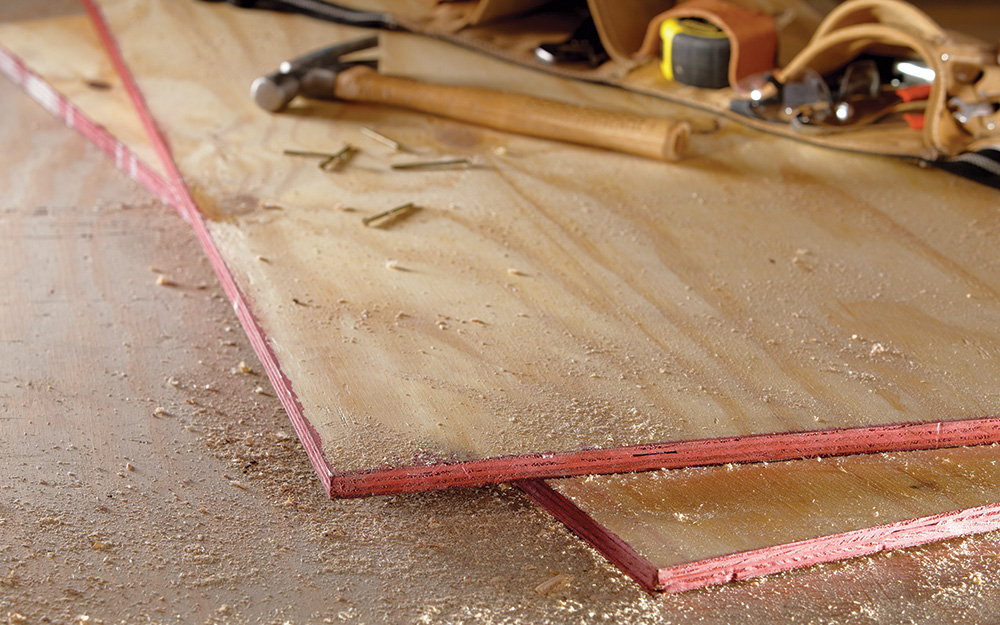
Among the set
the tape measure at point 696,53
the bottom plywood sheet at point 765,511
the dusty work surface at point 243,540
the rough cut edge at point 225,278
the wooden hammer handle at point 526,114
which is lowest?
the dusty work surface at point 243,540

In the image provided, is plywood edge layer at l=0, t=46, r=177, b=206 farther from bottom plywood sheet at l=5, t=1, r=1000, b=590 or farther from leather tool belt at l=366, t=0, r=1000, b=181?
bottom plywood sheet at l=5, t=1, r=1000, b=590

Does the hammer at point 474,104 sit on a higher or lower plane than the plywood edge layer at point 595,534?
higher

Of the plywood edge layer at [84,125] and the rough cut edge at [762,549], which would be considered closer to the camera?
the rough cut edge at [762,549]

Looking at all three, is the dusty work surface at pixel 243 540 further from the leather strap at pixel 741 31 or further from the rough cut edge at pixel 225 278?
the leather strap at pixel 741 31

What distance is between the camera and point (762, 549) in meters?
1.22

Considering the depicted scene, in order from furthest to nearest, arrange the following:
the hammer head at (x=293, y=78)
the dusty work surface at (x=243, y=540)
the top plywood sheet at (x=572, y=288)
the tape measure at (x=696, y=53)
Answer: the tape measure at (x=696, y=53) → the hammer head at (x=293, y=78) → the top plywood sheet at (x=572, y=288) → the dusty work surface at (x=243, y=540)

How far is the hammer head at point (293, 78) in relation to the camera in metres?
2.34

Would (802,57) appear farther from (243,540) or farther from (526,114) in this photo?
A: (243,540)

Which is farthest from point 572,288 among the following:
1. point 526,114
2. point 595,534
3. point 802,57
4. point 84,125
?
point 84,125

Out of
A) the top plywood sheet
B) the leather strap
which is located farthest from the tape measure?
the top plywood sheet

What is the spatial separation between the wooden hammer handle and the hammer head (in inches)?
2.2

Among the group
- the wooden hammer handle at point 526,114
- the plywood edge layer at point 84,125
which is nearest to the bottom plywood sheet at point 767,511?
the wooden hammer handle at point 526,114

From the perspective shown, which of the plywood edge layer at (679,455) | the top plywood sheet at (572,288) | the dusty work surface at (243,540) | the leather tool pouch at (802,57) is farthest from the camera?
the leather tool pouch at (802,57)

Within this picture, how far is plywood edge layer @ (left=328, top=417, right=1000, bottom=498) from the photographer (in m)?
1.29
